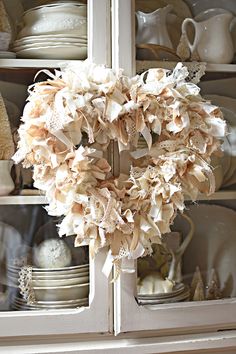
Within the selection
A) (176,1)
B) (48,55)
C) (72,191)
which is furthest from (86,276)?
(176,1)

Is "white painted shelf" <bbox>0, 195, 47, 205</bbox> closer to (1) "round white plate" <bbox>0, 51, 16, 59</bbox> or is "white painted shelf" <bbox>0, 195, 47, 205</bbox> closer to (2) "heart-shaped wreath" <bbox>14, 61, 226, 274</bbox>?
(2) "heart-shaped wreath" <bbox>14, 61, 226, 274</bbox>

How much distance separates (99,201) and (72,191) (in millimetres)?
55

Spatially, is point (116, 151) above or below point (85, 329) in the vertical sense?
above

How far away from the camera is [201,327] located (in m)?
1.17

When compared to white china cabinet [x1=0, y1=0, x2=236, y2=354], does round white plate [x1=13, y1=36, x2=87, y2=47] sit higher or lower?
A: higher

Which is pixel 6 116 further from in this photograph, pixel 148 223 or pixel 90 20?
pixel 148 223

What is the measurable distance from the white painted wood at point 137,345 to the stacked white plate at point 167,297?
0.08m

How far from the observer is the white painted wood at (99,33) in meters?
1.13

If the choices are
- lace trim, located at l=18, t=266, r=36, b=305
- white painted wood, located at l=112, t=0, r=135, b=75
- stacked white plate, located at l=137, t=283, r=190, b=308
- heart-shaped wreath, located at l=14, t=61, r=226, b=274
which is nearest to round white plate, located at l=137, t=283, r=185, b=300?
stacked white plate, located at l=137, t=283, r=190, b=308

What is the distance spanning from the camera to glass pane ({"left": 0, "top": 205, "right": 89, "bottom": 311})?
1.12 m

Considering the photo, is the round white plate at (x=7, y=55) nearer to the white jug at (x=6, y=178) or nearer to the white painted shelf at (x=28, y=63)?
the white painted shelf at (x=28, y=63)

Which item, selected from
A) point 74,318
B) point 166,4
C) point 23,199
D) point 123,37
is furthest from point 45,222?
point 166,4

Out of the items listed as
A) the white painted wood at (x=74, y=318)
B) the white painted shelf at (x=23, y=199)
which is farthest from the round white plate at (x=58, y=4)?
the white painted wood at (x=74, y=318)

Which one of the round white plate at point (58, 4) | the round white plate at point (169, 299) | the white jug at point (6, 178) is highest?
the round white plate at point (58, 4)
